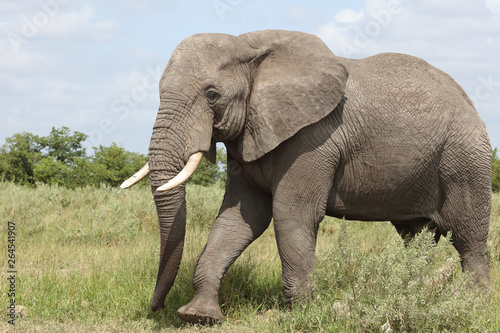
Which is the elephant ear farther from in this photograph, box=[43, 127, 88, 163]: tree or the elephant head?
box=[43, 127, 88, 163]: tree

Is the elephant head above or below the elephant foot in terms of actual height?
above

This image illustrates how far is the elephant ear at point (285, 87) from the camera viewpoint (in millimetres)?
5203

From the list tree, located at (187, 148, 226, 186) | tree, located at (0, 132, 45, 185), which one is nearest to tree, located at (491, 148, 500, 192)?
tree, located at (187, 148, 226, 186)

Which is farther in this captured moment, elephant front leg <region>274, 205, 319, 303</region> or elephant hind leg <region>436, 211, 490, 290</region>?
elephant hind leg <region>436, 211, 490, 290</region>

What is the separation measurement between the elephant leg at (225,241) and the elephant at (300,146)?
0.01 metres

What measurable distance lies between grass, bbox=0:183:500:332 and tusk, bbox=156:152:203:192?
1352mm

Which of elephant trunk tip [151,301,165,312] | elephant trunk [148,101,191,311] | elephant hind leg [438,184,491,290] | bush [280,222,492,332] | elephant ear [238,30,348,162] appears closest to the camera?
bush [280,222,492,332]

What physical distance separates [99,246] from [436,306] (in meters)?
5.57

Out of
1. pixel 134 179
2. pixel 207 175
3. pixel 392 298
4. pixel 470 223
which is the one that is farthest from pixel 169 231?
pixel 207 175

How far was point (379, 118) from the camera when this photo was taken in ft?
18.3

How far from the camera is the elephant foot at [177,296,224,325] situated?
206 inches

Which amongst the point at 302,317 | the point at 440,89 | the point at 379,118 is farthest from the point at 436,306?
the point at 440,89

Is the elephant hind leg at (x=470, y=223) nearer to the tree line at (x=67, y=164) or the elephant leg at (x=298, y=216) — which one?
the elephant leg at (x=298, y=216)

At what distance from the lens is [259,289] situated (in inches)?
243
